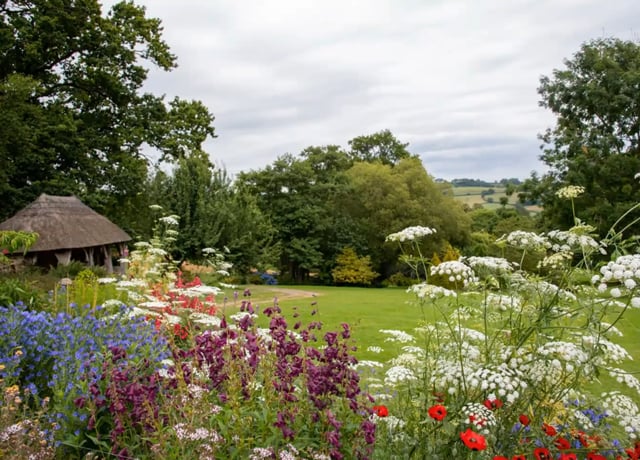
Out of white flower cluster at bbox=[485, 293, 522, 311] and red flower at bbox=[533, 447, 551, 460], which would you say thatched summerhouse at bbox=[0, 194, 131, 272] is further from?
red flower at bbox=[533, 447, 551, 460]

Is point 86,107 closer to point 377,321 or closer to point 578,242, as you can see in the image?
point 377,321

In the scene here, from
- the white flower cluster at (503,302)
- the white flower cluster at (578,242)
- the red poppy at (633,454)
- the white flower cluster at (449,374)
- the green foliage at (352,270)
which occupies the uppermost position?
the white flower cluster at (578,242)

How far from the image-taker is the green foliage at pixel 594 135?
20812mm

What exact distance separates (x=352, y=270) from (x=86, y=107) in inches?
709

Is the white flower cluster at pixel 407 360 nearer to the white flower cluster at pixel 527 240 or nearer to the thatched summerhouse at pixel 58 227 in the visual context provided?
the white flower cluster at pixel 527 240

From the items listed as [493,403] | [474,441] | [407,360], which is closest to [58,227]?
[407,360]

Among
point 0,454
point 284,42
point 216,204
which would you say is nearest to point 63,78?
point 216,204

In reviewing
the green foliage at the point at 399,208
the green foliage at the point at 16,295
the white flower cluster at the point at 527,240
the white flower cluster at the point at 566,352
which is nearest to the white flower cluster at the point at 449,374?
the white flower cluster at the point at 566,352

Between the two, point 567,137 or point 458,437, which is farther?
point 567,137

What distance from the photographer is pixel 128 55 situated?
64.0 ft

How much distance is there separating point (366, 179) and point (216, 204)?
51.9 feet

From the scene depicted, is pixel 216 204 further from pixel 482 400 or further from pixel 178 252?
pixel 482 400

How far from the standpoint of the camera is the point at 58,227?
15164 mm

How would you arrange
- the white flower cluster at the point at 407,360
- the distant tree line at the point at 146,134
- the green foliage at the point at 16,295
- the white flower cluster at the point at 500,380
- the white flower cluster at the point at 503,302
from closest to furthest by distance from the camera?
the white flower cluster at the point at 500,380 → the white flower cluster at the point at 503,302 → the white flower cluster at the point at 407,360 → the green foliage at the point at 16,295 → the distant tree line at the point at 146,134
